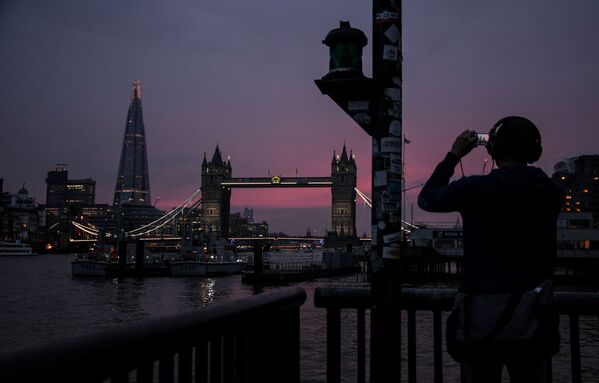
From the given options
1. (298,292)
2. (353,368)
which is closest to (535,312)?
(298,292)

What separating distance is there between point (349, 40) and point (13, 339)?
29.7 metres

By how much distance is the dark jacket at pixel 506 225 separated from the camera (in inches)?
111

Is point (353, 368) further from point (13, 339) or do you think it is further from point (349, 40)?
point (13, 339)

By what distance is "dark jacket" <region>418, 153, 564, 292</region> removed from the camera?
283 cm

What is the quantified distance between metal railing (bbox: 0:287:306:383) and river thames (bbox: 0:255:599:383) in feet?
9.14

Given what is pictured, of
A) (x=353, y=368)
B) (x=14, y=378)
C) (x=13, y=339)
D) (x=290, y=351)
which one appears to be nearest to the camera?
(x=14, y=378)

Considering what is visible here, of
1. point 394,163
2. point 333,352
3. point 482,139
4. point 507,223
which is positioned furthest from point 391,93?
point 333,352

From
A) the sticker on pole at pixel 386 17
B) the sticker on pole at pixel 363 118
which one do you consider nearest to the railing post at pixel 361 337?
the sticker on pole at pixel 363 118

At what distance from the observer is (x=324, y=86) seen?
4035 millimetres

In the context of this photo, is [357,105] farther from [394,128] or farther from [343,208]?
[343,208]

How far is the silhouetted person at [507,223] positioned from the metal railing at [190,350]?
124cm

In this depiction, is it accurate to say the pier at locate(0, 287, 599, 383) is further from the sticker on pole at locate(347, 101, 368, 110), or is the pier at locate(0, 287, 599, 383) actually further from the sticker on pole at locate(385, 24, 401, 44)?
the sticker on pole at locate(385, 24, 401, 44)

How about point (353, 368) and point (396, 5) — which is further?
point (353, 368)

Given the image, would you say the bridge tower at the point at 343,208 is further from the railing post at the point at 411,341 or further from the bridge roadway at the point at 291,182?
the railing post at the point at 411,341
